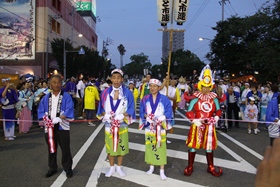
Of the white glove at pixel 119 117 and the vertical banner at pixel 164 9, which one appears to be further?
the vertical banner at pixel 164 9

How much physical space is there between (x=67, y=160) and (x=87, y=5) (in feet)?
226

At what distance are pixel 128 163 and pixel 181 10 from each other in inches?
222

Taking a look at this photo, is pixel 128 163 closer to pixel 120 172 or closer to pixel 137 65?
pixel 120 172

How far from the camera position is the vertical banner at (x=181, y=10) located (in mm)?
9227

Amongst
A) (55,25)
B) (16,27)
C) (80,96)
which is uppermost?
(55,25)

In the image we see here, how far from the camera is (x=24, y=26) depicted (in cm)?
3391

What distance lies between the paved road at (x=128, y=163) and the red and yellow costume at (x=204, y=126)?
30 cm

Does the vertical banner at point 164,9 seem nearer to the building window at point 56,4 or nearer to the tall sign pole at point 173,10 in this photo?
the tall sign pole at point 173,10

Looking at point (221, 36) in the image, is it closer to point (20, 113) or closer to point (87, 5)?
point (20, 113)

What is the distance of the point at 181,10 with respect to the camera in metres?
9.26

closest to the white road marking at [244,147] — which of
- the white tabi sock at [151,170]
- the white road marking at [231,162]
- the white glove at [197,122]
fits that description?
the white road marking at [231,162]

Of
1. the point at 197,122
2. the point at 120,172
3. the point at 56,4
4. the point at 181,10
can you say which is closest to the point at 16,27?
the point at 56,4

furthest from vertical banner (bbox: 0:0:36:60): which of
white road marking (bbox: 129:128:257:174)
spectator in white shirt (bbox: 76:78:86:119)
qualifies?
white road marking (bbox: 129:128:257:174)

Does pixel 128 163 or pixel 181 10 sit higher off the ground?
pixel 181 10
